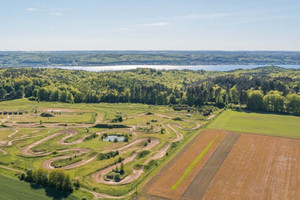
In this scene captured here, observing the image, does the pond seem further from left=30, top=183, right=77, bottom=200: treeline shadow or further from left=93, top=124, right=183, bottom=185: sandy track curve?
left=30, top=183, right=77, bottom=200: treeline shadow

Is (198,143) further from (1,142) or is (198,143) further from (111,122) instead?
(1,142)

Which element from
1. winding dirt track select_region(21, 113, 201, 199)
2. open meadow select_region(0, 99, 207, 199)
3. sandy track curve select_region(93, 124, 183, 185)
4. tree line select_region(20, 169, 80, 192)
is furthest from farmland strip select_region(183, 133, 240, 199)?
tree line select_region(20, 169, 80, 192)

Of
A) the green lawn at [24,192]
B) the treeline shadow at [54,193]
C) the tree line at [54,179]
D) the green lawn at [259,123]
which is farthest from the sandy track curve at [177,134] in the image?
the green lawn at [24,192]

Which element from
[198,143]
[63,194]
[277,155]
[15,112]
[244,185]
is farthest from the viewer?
[15,112]

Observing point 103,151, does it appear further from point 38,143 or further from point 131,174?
point 38,143

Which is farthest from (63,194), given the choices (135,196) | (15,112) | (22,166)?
(15,112)

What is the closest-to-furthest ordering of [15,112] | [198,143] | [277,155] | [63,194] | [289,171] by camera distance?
[63,194] < [289,171] < [277,155] < [198,143] < [15,112]

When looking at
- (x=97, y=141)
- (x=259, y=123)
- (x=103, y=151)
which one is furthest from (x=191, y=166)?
(x=259, y=123)
